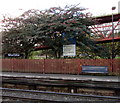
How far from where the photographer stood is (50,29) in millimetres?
10281

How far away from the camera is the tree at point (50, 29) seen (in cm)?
1034

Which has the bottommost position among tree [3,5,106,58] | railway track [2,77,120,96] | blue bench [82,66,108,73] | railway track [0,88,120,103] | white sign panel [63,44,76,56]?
railway track [0,88,120,103]

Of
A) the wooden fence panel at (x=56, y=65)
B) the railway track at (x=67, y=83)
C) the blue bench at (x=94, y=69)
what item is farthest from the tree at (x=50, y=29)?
the railway track at (x=67, y=83)

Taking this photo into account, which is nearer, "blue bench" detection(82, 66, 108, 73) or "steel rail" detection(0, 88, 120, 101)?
"steel rail" detection(0, 88, 120, 101)

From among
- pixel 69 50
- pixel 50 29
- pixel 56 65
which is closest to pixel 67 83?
pixel 56 65

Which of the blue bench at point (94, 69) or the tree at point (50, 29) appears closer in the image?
the blue bench at point (94, 69)

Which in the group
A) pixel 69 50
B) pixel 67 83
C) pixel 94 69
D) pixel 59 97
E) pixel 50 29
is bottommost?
pixel 59 97

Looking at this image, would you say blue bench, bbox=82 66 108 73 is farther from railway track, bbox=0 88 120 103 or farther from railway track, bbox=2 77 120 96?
railway track, bbox=0 88 120 103

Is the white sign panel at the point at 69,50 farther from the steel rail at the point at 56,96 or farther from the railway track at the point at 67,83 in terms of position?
the steel rail at the point at 56,96

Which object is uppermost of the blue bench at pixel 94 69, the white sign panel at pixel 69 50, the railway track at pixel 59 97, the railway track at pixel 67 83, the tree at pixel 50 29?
the tree at pixel 50 29

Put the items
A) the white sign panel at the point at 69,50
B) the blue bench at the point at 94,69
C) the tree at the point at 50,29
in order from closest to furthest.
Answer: the blue bench at the point at 94,69 < the tree at the point at 50,29 < the white sign panel at the point at 69,50

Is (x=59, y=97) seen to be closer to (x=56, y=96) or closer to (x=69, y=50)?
(x=56, y=96)

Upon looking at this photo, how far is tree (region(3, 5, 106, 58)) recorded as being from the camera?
10.3 m

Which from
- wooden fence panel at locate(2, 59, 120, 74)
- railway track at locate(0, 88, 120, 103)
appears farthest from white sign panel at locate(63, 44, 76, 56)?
railway track at locate(0, 88, 120, 103)
